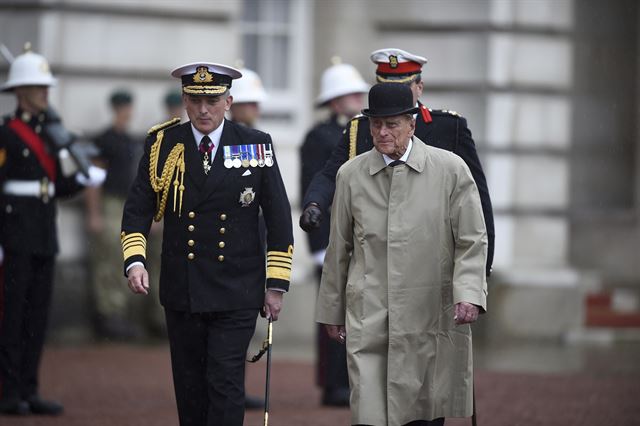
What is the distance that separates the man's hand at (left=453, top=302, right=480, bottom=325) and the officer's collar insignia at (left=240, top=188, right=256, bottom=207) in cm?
124

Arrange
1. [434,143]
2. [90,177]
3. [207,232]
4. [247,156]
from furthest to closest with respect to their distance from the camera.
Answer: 1. [90,177]
2. [434,143]
3. [247,156]
4. [207,232]

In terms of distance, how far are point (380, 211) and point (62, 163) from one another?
3.82 metres

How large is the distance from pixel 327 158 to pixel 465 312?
346 centimetres

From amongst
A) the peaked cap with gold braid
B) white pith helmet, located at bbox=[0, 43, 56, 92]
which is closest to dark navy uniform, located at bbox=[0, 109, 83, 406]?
white pith helmet, located at bbox=[0, 43, 56, 92]

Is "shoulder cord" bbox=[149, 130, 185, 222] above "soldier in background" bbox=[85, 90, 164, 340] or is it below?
above

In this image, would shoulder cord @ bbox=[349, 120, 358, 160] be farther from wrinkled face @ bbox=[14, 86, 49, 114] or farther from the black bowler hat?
wrinkled face @ bbox=[14, 86, 49, 114]

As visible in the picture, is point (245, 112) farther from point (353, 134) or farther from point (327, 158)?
point (353, 134)

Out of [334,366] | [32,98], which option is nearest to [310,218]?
[334,366]

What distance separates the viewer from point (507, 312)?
579 inches

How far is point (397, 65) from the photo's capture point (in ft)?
25.7

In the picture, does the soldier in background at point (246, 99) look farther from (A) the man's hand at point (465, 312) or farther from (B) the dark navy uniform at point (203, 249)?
(A) the man's hand at point (465, 312)

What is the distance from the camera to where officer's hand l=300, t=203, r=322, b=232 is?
23.4 ft

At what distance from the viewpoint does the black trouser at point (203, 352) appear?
23.7 feet

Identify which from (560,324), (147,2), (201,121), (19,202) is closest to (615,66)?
(560,324)
